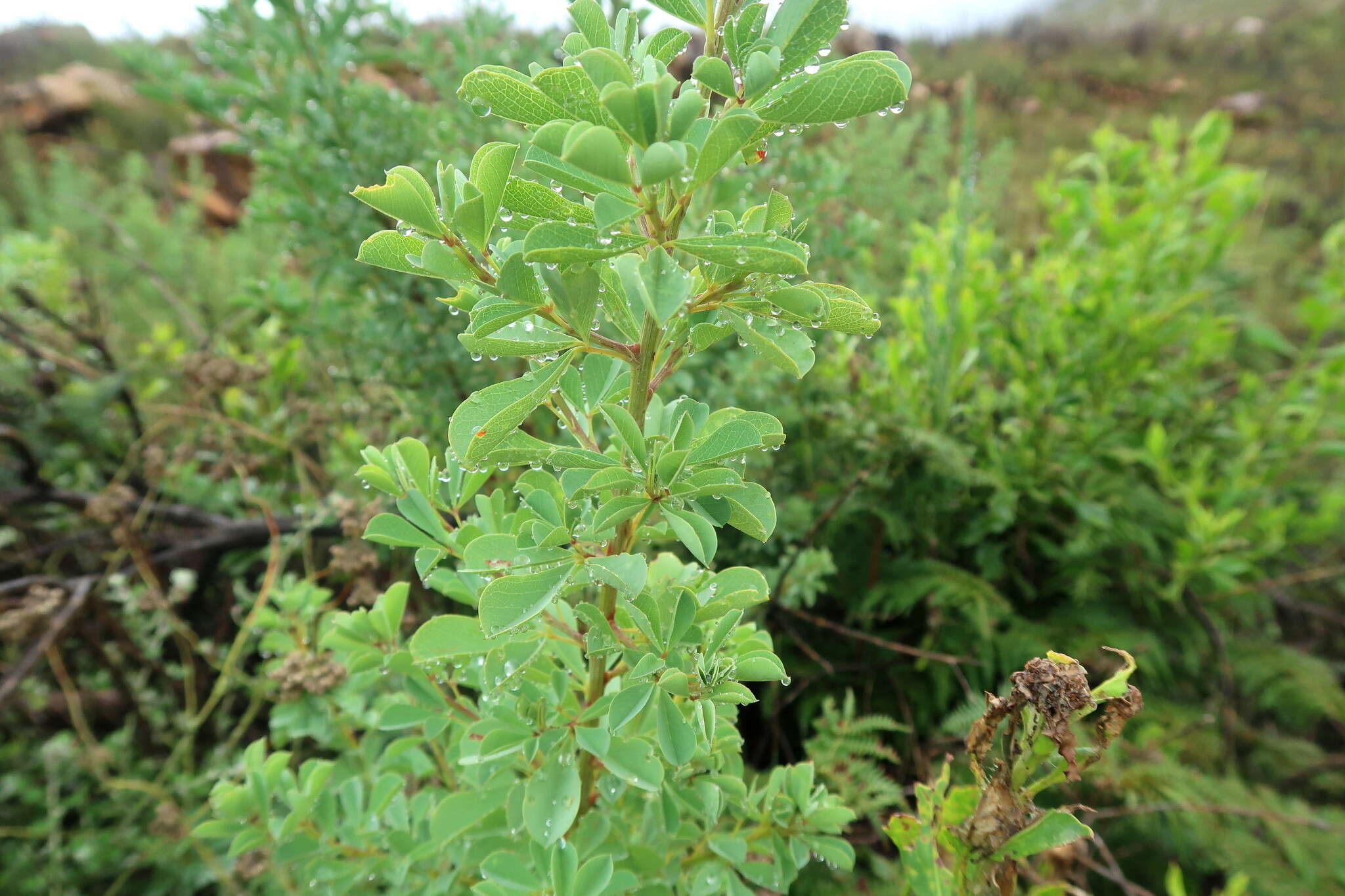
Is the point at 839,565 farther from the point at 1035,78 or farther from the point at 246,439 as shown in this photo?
the point at 1035,78

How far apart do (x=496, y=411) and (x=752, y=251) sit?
0.61 feet

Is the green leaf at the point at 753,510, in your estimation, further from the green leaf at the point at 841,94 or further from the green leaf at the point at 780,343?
the green leaf at the point at 841,94

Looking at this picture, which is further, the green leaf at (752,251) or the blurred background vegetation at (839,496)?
the blurred background vegetation at (839,496)

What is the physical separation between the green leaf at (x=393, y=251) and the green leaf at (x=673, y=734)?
30 centimetres

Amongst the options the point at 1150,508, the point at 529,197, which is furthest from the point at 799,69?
the point at 1150,508

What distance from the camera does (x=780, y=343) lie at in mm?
456

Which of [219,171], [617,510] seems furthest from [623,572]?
[219,171]

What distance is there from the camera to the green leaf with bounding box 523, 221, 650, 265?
373mm

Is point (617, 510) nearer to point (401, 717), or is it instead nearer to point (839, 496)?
point (401, 717)

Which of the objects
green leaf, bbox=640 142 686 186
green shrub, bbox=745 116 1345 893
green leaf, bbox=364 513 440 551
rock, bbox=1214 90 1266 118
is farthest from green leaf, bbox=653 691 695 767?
rock, bbox=1214 90 1266 118

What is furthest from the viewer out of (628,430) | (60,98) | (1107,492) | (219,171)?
(60,98)

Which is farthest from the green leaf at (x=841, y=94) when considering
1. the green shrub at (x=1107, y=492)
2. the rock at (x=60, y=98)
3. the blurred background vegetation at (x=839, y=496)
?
the rock at (x=60, y=98)

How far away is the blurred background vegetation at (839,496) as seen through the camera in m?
1.29

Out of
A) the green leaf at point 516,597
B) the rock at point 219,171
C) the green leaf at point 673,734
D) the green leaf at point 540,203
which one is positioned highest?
the green leaf at point 540,203
